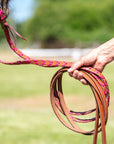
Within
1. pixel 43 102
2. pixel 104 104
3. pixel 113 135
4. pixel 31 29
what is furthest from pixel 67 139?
pixel 31 29

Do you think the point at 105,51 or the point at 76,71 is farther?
the point at 105,51

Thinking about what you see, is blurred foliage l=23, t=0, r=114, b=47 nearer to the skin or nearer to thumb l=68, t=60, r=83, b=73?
the skin

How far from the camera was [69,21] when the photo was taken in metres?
57.1

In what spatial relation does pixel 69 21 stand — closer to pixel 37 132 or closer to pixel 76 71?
pixel 37 132

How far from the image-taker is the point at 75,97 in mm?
9266

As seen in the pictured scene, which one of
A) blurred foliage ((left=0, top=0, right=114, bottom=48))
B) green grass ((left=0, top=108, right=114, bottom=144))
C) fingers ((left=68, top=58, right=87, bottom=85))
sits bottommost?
green grass ((left=0, top=108, right=114, bottom=144))

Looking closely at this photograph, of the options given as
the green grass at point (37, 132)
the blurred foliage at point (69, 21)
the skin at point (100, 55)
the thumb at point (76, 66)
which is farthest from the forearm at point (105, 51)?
the blurred foliage at point (69, 21)

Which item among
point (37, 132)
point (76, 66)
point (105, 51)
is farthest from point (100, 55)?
point (37, 132)

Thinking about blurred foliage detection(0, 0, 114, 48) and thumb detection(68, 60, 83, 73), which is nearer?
thumb detection(68, 60, 83, 73)

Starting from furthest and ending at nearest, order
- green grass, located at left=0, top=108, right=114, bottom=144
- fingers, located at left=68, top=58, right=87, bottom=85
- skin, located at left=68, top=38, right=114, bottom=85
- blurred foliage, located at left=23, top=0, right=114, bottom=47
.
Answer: blurred foliage, located at left=23, top=0, right=114, bottom=47 < green grass, located at left=0, top=108, right=114, bottom=144 < skin, located at left=68, top=38, right=114, bottom=85 < fingers, located at left=68, top=58, right=87, bottom=85

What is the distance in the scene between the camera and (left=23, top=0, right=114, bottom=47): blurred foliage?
5259 centimetres

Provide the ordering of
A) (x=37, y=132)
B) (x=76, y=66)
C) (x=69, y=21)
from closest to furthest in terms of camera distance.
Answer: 1. (x=76, y=66)
2. (x=37, y=132)
3. (x=69, y=21)

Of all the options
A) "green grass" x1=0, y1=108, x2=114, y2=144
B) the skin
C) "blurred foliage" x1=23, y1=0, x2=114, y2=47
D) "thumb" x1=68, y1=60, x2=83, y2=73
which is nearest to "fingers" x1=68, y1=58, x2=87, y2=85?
"thumb" x1=68, y1=60, x2=83, y2=73

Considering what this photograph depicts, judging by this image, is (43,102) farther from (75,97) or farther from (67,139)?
(67,139)
